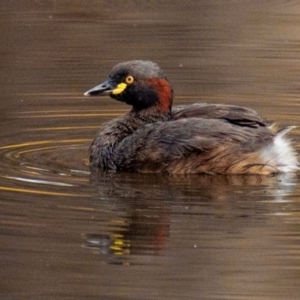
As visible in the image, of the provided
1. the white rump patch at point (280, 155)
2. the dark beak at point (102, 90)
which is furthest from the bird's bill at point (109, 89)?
the white rump patch at point (280, 155)

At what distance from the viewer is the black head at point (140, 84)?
9.63 m

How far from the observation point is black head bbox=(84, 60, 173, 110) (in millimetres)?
9633

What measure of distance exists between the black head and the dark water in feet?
1.96

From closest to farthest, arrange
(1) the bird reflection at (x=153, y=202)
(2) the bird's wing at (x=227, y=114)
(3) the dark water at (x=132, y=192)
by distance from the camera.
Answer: (3) the dark water at (x=132, y=192)
(1) the bird reflection at (x=153, y=202)
(2) the bird's wing at (x=227, y=114)

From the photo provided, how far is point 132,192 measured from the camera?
8.55 meters

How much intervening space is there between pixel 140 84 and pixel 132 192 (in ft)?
4.37

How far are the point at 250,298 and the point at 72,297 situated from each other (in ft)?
2.94

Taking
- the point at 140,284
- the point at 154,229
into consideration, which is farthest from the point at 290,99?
the point at 140,284

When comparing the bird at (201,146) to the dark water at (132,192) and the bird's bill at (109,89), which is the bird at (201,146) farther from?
the dark water at (132,192)

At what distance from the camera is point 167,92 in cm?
964

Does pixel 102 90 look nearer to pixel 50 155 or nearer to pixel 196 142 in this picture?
pixel 50 155

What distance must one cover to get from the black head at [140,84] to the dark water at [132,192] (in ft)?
1.96

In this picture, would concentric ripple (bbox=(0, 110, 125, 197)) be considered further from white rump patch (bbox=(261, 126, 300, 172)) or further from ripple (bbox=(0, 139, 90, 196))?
white rump patch (bbox=(261, 126, 300, 172))

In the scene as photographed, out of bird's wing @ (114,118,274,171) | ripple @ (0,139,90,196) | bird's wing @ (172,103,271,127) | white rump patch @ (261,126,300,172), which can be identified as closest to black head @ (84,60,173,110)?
bird's wing @ (172,103,271,127)
